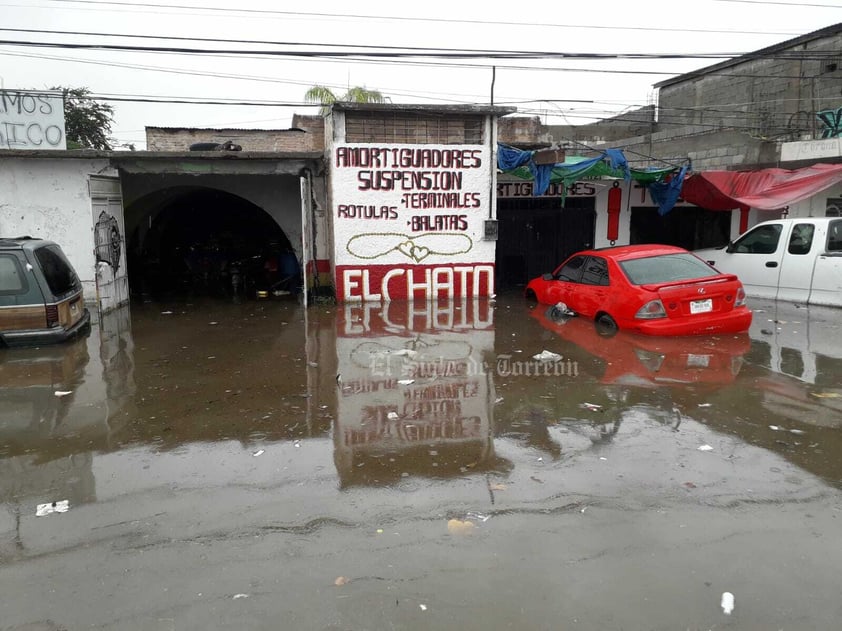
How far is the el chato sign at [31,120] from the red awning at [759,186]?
1344 cm

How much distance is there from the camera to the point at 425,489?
452cm

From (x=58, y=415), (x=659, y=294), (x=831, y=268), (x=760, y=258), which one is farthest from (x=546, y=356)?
(x=760, y=258)

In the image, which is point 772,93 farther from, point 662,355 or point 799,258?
point 662,355

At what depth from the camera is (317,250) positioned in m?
13.9

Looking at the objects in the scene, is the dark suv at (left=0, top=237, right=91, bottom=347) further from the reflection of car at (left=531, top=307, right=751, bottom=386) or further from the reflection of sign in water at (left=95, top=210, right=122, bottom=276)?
the reflection of car at (left=531, top=307, right=751, bottom=386)

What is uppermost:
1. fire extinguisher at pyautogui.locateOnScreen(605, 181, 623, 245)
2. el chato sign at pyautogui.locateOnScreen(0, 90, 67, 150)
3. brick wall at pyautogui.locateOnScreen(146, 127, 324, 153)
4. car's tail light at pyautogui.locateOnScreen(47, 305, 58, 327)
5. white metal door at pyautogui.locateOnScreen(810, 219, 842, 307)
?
brick wall at pyautogui.locateOnScreen(146, 127, 324, 153)

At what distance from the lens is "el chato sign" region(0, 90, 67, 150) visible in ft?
40.5

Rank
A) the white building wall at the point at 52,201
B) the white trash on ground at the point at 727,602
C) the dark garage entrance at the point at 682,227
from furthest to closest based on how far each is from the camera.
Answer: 1. the dark garage entrance at the point at 682,227
2. the white building wall at the point at 52,201
3. the white trash on ground at the point at 727,602

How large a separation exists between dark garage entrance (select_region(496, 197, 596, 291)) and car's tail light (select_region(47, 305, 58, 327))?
990 cm

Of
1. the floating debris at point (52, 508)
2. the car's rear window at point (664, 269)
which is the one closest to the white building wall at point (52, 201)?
the floating debris at point (52, 508)

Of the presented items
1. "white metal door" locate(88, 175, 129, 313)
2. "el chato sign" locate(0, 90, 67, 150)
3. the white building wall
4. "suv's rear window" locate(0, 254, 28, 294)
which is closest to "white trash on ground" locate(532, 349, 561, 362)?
"suv's rear window" locate(0, 254, 28, 294)

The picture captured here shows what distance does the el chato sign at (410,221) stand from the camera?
41.1ft

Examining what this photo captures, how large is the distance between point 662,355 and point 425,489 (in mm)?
4771

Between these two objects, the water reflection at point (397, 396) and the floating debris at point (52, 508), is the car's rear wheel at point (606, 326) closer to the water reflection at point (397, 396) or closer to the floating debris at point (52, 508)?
the water reflection at point (397, 396)
